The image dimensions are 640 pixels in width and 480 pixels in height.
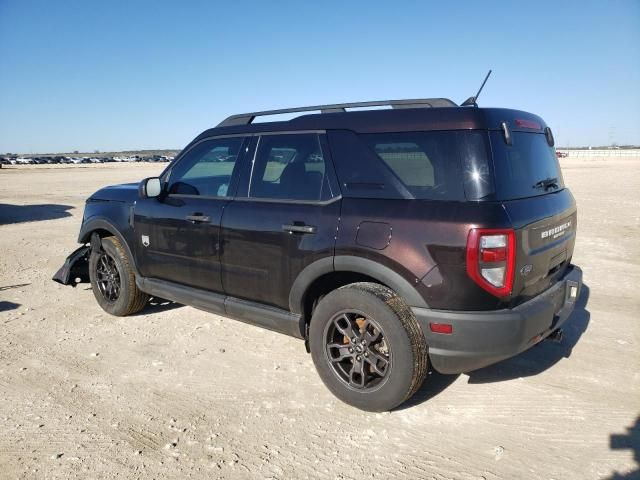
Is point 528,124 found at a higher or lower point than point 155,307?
higher

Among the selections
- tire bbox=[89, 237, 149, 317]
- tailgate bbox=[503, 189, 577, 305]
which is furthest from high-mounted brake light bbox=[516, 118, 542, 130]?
tire bbox=[89, 237, 149, 317]

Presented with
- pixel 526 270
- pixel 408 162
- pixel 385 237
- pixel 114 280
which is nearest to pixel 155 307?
pixel 114 280

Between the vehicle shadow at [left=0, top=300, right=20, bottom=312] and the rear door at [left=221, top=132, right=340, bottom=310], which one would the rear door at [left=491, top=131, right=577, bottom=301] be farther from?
the vehicle shadow at [left=0, top=300, right=20, bottom=312]

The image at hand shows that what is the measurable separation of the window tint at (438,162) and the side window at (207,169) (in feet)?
4.58

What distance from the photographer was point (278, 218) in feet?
11.2

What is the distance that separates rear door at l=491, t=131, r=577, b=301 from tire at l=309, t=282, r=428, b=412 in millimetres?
700

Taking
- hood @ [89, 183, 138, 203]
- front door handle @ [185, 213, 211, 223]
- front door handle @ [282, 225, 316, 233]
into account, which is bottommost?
front door handle @ [185, 213, 211, 223]

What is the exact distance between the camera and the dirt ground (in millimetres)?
2615

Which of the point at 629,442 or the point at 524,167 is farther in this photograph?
the point at 524,167

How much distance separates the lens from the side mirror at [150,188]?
4.24 metres

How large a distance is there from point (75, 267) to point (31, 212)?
9.50 m

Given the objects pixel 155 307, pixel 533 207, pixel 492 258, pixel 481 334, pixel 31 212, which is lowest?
pixel 31 212

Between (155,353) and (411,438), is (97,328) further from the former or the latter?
(411,438)

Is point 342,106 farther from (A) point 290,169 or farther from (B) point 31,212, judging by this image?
(B) point 31,212
